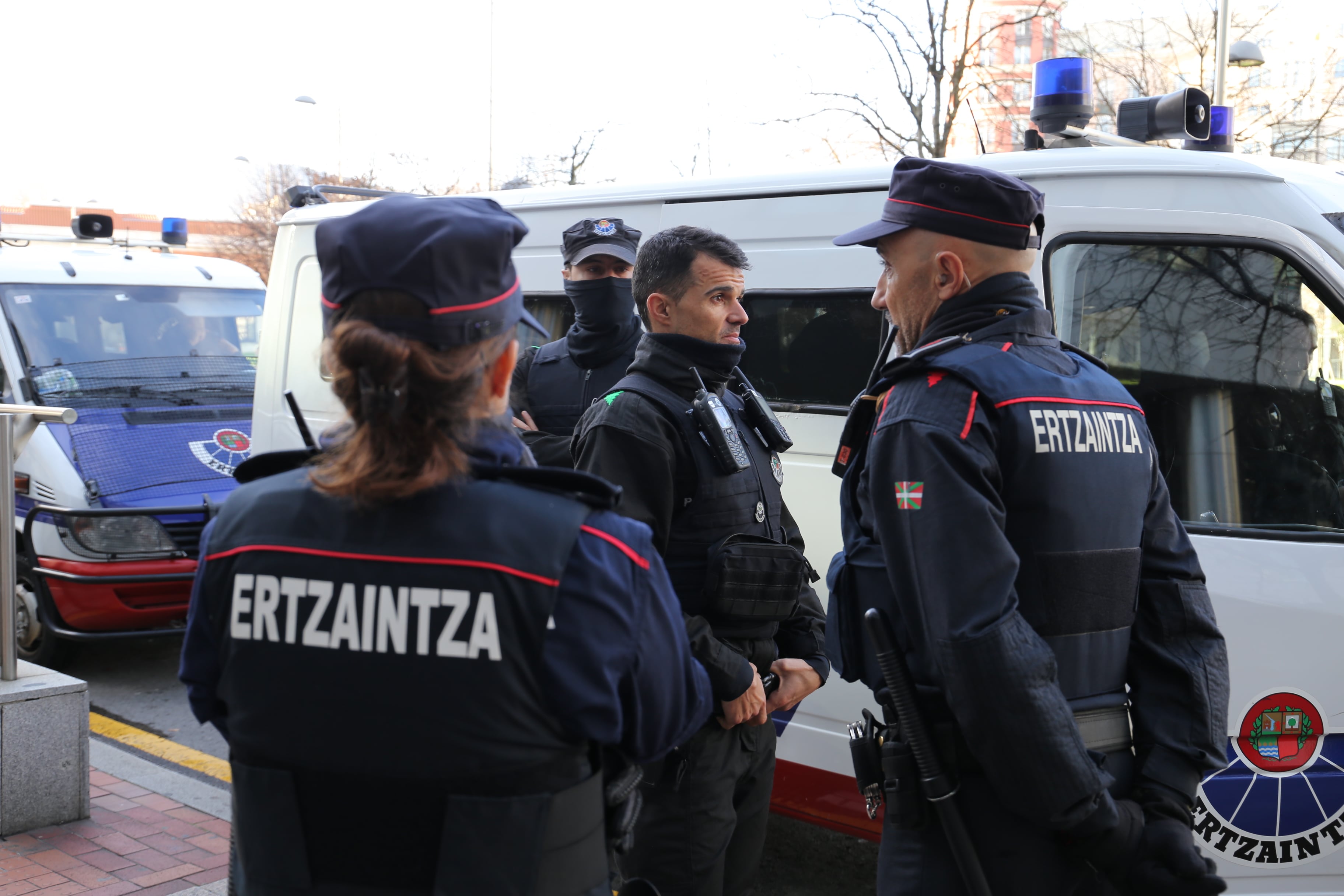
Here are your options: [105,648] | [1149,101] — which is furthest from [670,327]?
[105,648]

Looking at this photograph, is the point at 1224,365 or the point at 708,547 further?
the point at 1224,365

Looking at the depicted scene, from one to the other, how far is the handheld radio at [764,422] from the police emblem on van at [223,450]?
169 inches

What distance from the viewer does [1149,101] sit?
150 inches

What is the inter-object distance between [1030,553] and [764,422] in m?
1.16

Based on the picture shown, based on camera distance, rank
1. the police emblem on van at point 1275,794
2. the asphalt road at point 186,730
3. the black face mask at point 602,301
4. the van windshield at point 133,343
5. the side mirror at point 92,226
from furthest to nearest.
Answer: the side mirror at point 92,226, the van windshield at point 133,343, the asphalt road at point 186,730, the black face mask at point 602,301, the police emblem on van at point 1275,794

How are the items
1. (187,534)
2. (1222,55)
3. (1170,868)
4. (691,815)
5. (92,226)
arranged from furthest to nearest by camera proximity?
(1222,55) < (92,226) < (187,534) < (691,815) < (1170,868)

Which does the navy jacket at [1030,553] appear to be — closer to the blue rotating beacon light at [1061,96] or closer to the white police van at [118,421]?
the blue rotating beacon light at [1061,96]

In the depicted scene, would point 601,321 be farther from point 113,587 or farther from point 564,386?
point 113,587

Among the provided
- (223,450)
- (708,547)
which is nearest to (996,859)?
(708,547)

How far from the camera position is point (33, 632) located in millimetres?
6406

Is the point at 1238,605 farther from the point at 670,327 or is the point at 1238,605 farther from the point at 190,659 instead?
the point at 190,659

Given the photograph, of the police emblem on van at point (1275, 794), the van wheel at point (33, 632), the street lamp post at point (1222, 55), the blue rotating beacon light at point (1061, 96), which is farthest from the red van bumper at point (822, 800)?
the street lamp post at point (1222, 55)

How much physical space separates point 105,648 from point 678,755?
601 centimetres

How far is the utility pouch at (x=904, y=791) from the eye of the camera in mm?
1952
